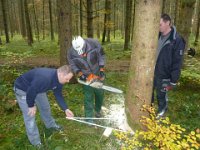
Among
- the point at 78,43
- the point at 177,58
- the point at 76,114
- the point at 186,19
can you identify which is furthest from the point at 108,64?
the point at 78,43

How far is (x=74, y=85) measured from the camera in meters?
8.03

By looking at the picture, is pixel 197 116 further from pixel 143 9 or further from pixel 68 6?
pixel 68 6

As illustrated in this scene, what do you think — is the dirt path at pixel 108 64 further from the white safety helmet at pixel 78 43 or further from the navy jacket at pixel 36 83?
the navy jacket at pixel 36 83

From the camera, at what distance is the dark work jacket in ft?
16.4

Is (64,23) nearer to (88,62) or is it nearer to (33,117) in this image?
(88,62)

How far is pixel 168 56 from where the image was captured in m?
4.92

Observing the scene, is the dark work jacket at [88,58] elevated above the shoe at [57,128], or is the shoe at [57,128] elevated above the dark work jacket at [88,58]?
the dark work jacket at [88,58]

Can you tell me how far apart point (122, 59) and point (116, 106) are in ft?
24.2

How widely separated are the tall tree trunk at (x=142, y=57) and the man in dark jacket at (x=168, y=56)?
887 millimetres

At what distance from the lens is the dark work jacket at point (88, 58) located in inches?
197

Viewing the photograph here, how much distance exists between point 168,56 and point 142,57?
1089 mm

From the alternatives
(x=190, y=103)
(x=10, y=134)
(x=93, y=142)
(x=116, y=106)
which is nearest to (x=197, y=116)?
(x=190, y=103)

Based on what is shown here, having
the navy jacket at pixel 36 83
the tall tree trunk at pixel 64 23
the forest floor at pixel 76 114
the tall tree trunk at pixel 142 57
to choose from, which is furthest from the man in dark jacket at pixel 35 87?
the tall tree trunk at pixel 64 23

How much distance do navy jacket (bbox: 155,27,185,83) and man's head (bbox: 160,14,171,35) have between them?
0.37ft
